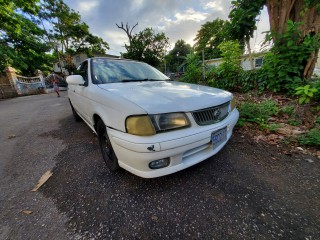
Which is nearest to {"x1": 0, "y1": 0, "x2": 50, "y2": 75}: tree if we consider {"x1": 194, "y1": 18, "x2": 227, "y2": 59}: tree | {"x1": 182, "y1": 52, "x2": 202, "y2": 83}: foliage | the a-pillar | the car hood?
the a-pillar

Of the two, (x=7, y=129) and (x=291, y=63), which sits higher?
(x=291, y=63)

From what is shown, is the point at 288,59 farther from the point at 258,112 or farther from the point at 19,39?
the point at 19,39

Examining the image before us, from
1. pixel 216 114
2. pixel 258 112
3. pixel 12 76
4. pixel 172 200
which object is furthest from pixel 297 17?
pixel 12 76

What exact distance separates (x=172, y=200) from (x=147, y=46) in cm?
1918

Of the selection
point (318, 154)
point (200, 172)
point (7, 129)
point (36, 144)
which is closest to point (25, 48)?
point (7, 129)

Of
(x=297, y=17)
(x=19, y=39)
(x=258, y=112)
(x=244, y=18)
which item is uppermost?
(x=19, y=39)

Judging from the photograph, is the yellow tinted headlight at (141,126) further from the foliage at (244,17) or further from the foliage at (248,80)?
the foliage at (244,17)

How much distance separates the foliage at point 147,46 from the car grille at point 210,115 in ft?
58.7

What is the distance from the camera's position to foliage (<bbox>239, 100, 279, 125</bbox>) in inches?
123

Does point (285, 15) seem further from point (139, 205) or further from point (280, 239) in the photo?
point (139, 205)

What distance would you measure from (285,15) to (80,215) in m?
6.40

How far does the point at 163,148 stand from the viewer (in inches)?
53.2

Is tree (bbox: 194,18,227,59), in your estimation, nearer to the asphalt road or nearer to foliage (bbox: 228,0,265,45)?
foliage (bbox: 228,0,265,45)

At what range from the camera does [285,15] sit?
4266 mm
